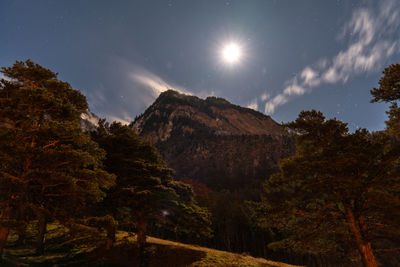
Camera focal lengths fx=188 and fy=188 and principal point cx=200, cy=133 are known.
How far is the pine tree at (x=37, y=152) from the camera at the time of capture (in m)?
7.97

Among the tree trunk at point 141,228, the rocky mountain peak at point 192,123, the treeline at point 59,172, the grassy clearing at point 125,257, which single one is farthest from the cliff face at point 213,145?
the treeline at point 59,172

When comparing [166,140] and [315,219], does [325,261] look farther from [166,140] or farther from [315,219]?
[166,140]

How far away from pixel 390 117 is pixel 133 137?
17.0 meters

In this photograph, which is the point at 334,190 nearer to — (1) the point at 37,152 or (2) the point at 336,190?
(2) the point at 336,190

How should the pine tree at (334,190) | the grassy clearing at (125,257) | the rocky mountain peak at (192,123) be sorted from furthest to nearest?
the rocky mountain peak at (192,123)
the grassy clearing at (125,257)
the pine tree at (334,190)

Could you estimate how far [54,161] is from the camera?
352 inches

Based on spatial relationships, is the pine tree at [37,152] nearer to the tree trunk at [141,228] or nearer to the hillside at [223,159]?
the tree trunk at [141,228]

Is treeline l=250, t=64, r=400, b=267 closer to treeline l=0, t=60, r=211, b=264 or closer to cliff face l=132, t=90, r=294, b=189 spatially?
treeline l=0, t=60, r=211, b=264

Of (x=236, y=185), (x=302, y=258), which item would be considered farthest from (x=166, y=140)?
(x=302, y=258)

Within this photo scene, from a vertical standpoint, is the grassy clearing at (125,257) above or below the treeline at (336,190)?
below

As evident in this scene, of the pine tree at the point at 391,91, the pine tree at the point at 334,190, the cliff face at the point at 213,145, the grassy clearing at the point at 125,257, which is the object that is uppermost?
the cliff face at the point at 213,145

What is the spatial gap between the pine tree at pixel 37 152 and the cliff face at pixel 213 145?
3436 inches

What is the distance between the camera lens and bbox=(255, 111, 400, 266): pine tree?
815cm

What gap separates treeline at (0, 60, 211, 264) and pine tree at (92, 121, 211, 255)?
73 millimetres
